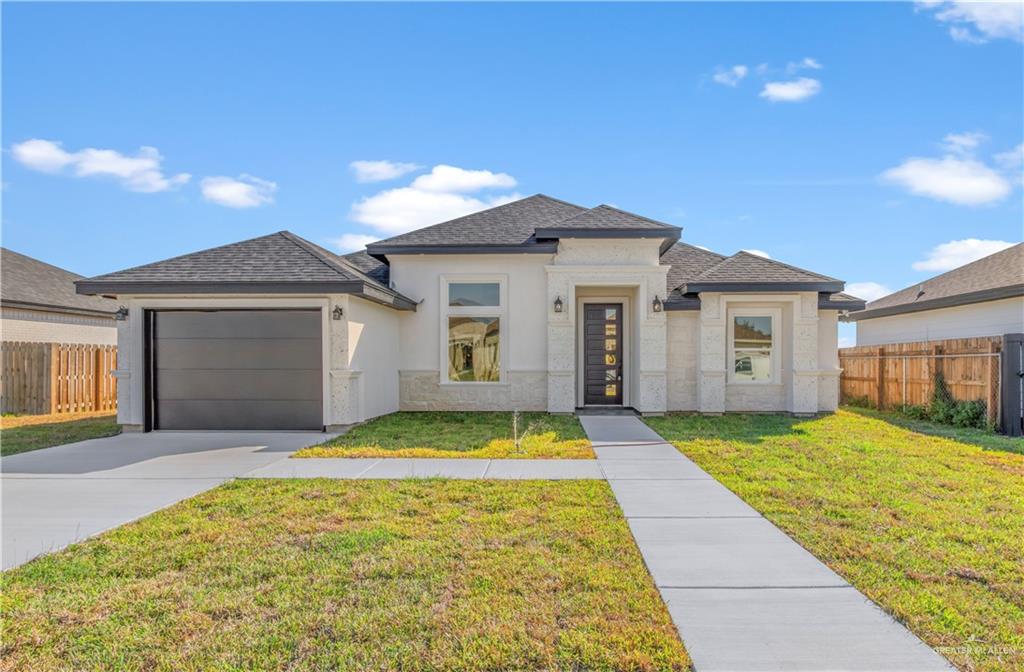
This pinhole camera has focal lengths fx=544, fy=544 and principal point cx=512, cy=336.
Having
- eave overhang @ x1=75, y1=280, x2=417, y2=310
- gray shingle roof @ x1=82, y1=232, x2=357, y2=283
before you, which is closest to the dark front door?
eave overhang @ x1=75, y1=280, x2=417, y2=310

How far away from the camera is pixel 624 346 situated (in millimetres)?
13531

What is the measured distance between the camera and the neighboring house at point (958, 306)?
12602 mm

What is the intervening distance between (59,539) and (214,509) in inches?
45.3

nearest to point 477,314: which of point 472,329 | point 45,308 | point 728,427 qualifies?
point 472,329

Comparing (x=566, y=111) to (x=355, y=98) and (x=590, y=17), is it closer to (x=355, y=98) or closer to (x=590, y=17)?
(x=590, y=17)

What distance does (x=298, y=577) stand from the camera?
368 centimetres

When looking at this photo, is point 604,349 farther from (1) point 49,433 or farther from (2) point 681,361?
(1) point 49,433

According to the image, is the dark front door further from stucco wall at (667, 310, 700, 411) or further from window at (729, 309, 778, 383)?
window at (729, 309, 778, 383)

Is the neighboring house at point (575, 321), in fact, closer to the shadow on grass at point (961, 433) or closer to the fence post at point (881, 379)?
the shadow on grass at point (961, 433)

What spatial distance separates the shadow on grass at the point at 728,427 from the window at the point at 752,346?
1.00 m

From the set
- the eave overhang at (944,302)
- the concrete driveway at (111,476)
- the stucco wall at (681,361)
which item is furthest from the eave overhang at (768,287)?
the concrete driveway at (111,476)

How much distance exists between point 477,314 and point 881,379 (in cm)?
1078

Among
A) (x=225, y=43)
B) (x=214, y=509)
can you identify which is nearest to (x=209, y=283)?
(x=225, y=43)

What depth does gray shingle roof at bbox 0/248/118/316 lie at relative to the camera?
15.1 m
